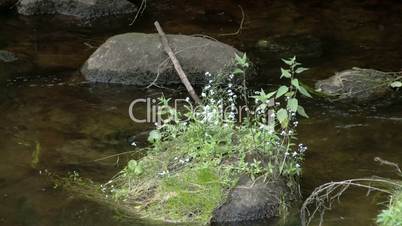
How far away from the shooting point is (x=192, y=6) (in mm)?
10492

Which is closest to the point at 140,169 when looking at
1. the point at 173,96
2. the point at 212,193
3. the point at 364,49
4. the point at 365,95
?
the point at 212,193

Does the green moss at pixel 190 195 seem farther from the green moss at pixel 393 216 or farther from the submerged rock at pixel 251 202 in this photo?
the green moss at pixel 393 216

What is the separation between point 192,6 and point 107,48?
11.9ft

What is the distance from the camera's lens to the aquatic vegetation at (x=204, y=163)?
168 inches

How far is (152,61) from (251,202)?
2960 mm

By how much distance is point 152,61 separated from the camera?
6.88 metres

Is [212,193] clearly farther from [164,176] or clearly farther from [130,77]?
[130,77]

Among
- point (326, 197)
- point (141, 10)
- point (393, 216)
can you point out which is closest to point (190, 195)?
point (326, 197)

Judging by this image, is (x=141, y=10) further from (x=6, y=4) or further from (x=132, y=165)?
(x=132, y=165)

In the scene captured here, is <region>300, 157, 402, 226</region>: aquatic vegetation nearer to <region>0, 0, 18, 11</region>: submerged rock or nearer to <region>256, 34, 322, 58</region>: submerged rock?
<region>256, 34, 322, 58</region>: submerged rock

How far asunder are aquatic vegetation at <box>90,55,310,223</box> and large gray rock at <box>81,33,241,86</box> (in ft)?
6.61

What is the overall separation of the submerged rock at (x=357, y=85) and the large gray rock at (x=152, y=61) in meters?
1.02

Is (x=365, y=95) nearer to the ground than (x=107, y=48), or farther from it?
nearer to the ground

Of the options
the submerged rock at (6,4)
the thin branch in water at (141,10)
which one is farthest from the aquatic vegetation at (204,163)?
the submerged rock at (6,4)
